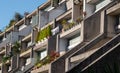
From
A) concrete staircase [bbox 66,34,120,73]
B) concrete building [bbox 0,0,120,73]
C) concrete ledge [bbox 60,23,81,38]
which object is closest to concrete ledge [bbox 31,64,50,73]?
concrete building [bbox 0,0,120,73]

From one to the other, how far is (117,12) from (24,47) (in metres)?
29.4

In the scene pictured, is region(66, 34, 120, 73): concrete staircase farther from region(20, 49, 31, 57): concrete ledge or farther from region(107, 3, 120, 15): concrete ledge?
region(20, 49, 31, 57): concrete ledge

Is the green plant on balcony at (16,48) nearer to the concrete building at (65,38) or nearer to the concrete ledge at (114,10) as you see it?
the concrete building at (65,38)

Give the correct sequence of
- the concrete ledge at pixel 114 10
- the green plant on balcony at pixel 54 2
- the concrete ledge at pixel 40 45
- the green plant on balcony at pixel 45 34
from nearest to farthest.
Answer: the concrete ledge at pixel 114 10 < the concrete ledge at pixel 40 45 < the green plant on balcony at pixel 45 34 < the green plant on balcony at pixel 54 2

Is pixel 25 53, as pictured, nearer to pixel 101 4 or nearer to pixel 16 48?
pixel 16 48

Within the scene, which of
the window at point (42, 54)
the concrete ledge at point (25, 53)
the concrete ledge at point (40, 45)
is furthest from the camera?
the concrete ledge at point (25, 53)

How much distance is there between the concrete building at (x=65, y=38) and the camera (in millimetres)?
26591

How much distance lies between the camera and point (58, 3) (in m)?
53.1

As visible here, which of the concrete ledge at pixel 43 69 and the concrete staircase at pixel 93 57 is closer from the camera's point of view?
the concrete staircase at pixel 93 57

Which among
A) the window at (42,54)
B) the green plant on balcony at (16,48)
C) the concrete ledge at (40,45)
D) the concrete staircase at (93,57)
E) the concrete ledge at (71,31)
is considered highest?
the concrete staircase at (93,57)

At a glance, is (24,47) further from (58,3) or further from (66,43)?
(66,43)

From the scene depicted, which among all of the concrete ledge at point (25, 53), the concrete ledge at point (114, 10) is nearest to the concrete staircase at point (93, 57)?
the concrete ledge at point (114, 10)

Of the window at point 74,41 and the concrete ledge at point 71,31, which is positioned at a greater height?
the concrete ledge at point 71,31

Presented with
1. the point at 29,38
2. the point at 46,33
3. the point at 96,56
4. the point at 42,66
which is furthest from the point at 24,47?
the point at 96,56
